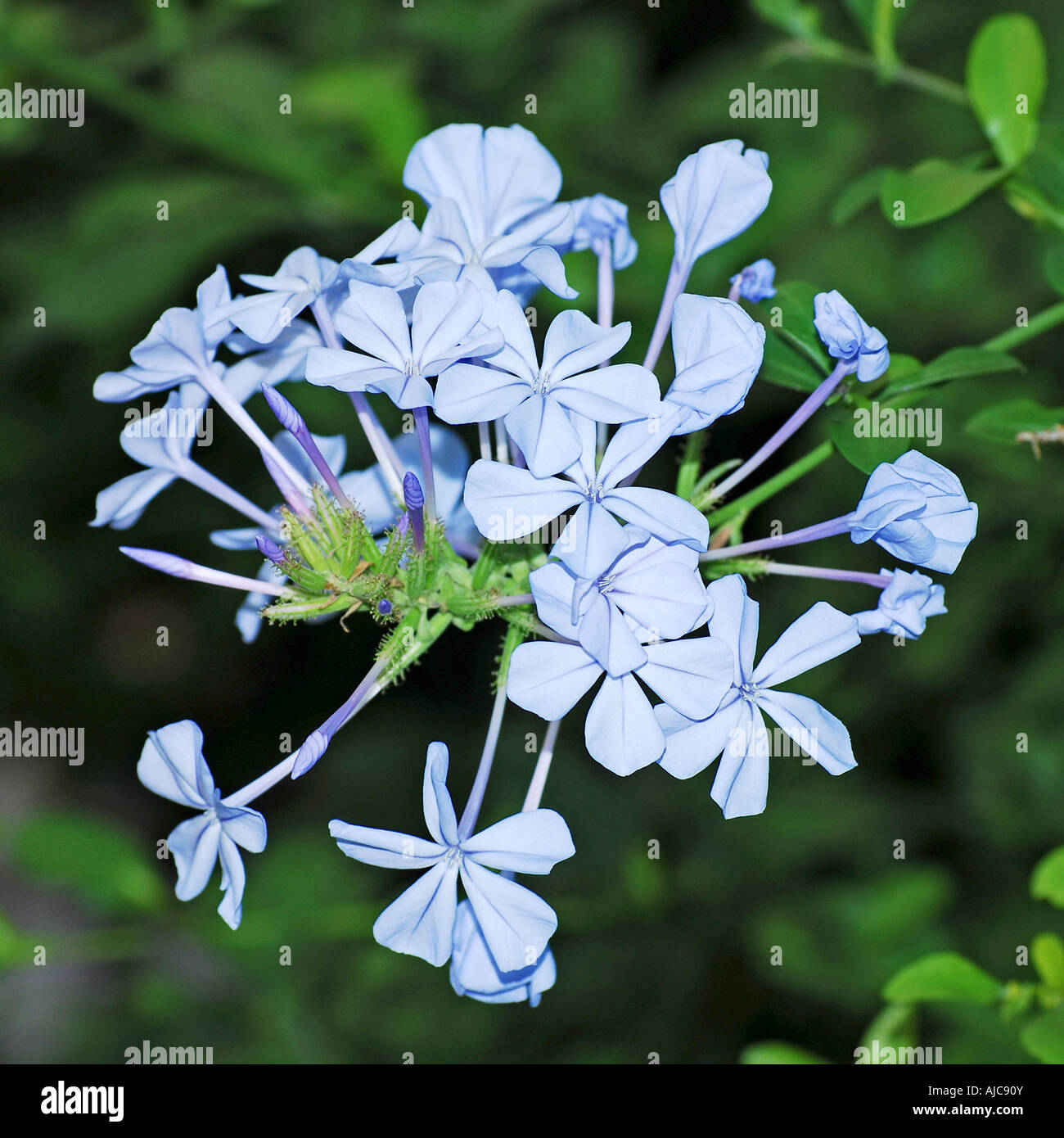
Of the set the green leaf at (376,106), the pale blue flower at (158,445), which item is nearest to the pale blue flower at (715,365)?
the pale blue flower at (158,445)

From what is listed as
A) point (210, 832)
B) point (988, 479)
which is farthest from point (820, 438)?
point (210, 832)

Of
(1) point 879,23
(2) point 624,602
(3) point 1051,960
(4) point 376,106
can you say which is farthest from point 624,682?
(4) point 376,106

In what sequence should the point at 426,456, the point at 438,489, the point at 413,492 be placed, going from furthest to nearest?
the point at 438,489 → the point at 426,456 → the point at 413,492

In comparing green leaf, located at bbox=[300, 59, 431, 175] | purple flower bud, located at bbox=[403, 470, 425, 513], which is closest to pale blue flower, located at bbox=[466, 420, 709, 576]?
purple flower bud, located at bbox=[403, 470, 425, 513]

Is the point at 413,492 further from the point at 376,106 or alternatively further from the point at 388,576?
the point at 376,106

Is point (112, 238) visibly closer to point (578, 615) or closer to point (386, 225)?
point (386, 225)

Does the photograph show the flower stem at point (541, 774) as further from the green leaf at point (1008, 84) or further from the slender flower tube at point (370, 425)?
the green leaf at point (1008, 84)
